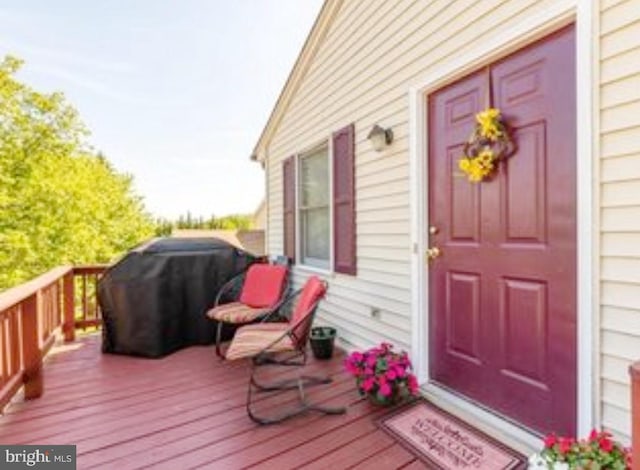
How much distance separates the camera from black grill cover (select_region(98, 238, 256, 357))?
3.54m

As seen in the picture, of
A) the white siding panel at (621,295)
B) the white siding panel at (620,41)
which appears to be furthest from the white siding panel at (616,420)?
the white siding panel at (620,41)

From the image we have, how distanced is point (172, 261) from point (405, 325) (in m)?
2.33

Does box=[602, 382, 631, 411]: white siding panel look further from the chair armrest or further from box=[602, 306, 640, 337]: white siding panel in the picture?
the chair armrest

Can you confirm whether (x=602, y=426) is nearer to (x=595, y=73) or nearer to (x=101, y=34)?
(x=595, y=73)

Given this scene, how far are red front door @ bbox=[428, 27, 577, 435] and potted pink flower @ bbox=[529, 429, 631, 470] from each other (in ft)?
1.21

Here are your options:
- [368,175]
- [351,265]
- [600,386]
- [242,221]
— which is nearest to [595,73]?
[600,386]

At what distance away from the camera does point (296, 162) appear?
473 cm

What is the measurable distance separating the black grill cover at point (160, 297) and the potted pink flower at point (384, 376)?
194cm

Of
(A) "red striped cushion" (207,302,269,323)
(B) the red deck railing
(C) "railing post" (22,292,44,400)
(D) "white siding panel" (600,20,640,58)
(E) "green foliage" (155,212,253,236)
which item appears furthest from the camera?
(E) "green foliage" (155,212,253,236)

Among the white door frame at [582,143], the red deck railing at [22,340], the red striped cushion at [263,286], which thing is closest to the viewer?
the white door frame at [582,143]

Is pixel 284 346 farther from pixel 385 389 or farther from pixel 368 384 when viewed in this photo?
pixel 385 389

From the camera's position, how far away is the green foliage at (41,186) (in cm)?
995

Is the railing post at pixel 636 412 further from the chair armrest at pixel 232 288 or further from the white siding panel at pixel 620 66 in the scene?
the chair armrest at pixel 232 288

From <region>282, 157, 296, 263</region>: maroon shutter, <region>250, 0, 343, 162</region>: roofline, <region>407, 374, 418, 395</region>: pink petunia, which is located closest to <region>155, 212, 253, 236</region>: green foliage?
<region>250, 0, 343, 162</region>: roofline
